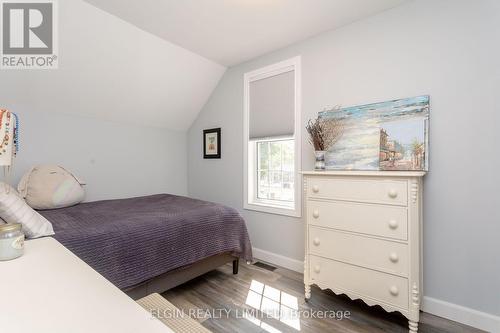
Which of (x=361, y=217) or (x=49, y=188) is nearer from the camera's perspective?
(x=361, y=217)

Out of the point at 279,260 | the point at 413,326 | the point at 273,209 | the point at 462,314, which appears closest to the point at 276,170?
the point at 273,209

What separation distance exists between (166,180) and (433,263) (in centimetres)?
336

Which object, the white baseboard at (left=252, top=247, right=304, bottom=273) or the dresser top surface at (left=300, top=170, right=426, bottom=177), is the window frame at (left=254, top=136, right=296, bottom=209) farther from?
the dresser top surface at (left=300, top=170, right=426, bottom=177)

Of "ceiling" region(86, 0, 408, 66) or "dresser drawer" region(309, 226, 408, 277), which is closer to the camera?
"dresser drawer" region(309, 226, 408, 277)

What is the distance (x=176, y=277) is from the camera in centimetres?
203

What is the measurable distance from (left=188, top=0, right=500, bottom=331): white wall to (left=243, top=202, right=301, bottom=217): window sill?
1189 millimetres

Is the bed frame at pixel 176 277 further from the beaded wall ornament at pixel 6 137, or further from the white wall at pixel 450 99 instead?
the white wall at pixel 450 99

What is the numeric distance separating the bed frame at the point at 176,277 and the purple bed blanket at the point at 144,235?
83mm

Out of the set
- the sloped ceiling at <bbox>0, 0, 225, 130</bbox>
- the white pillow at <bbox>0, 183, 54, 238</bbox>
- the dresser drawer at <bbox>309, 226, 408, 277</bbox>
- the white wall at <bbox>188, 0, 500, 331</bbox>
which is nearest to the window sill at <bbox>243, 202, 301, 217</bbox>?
the dresser drawer at <bbox>309, 226, 408, 277</bbox>

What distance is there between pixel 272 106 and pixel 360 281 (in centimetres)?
196

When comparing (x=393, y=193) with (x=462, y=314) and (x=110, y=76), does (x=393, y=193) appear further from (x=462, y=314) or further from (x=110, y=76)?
(x=110, y=76)

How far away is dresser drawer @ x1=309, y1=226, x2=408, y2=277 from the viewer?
165cm

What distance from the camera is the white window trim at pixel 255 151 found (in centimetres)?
263

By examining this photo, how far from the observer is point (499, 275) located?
1658mm
